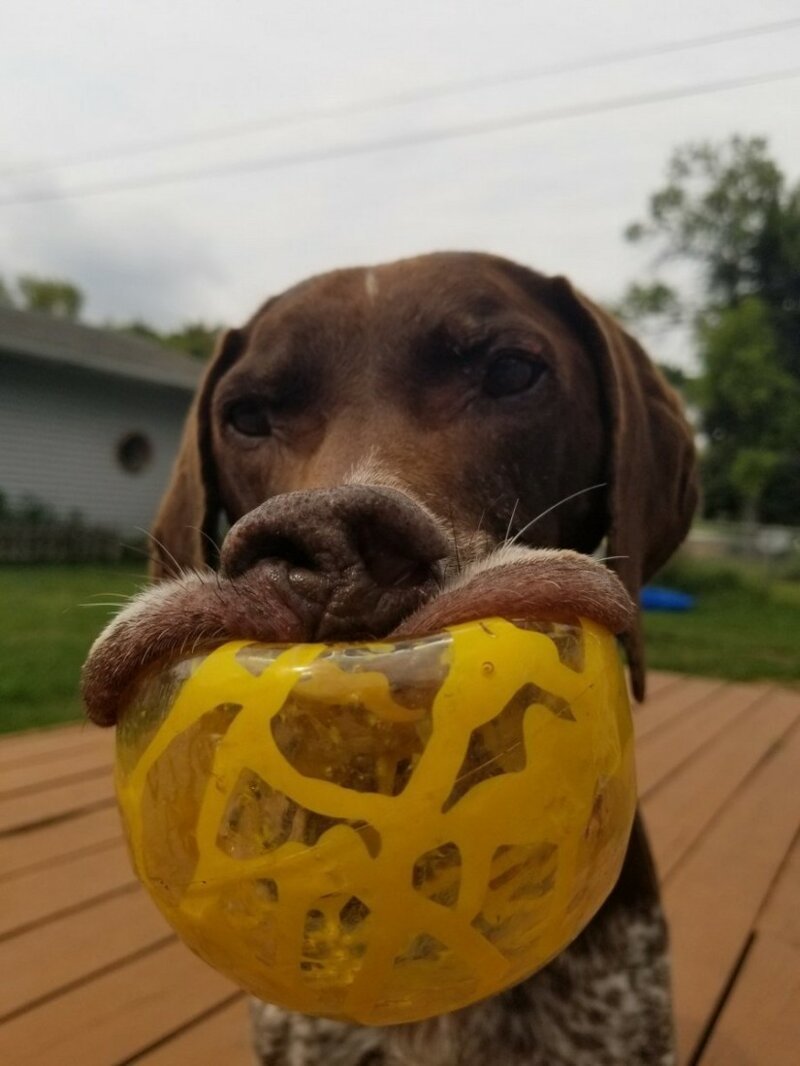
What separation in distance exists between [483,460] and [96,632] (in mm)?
5029

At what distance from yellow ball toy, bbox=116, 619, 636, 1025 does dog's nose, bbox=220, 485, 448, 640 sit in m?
0.07

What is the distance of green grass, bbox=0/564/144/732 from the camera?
547cm

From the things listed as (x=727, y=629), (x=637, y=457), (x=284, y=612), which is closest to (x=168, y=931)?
(x=637, y=457)

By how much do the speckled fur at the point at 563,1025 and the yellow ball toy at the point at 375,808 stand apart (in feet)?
2.78

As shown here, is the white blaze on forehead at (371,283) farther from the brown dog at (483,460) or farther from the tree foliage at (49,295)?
the tree foliage at (49,295)

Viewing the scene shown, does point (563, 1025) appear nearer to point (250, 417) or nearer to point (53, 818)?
point (250, 417)

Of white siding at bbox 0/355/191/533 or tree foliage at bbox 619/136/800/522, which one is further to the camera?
tree foliage at bbox 619/136/800/522

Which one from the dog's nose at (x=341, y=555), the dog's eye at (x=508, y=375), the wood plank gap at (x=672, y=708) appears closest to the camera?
the dog's nose at (x=341, y=555)

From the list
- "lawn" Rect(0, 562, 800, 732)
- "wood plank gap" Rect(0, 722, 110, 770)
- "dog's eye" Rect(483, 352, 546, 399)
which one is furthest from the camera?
"lawn" Rect(0, 562, 800, 732)

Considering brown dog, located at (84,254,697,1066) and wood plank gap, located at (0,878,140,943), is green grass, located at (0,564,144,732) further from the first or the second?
brown dog, located at (84,254,697,1066)

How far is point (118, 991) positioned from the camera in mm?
2299

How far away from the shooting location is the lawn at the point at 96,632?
19.3 ft

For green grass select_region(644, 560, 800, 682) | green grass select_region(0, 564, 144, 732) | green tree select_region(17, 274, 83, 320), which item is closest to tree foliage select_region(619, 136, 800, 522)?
green grass select_region(644, 560, 800, 682)

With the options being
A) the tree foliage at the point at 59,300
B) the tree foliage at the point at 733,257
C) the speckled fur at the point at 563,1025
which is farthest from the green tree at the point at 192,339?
the speckled fur at the point at 563,1025
